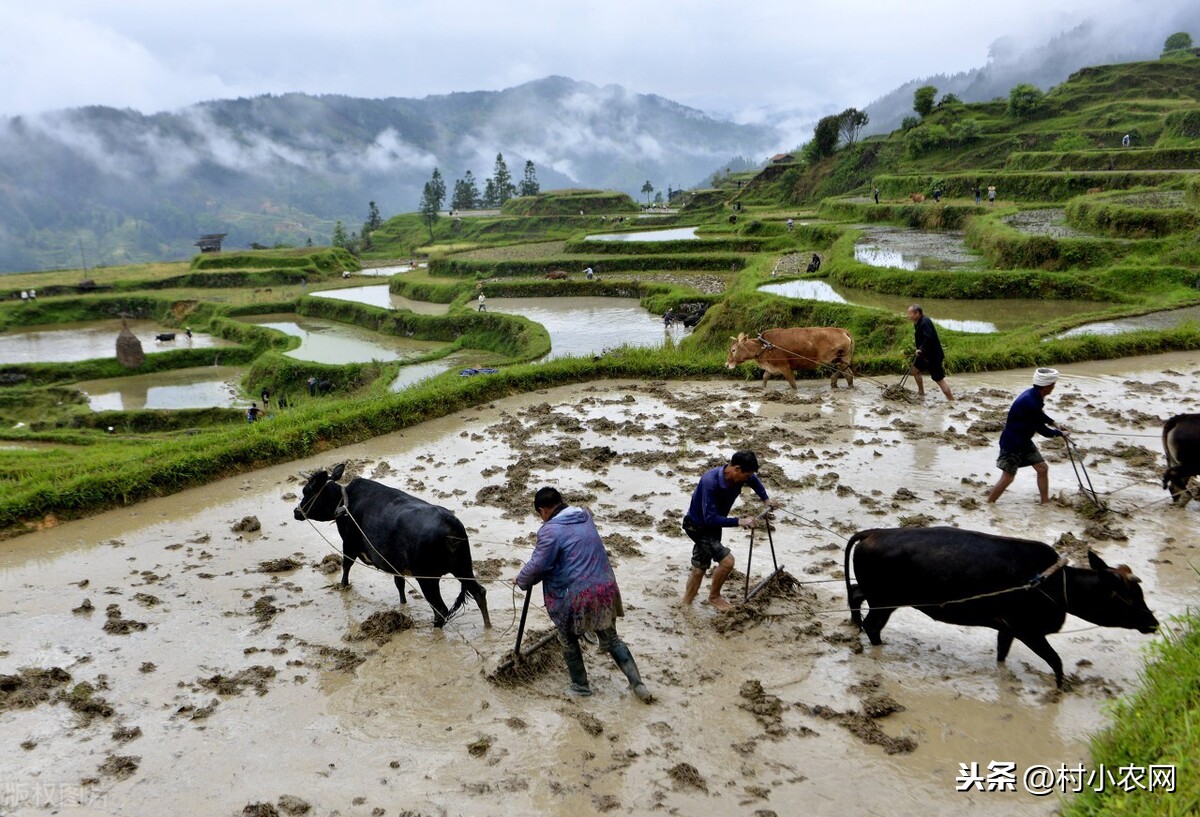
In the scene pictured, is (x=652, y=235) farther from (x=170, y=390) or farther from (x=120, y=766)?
(x=120, y=766)

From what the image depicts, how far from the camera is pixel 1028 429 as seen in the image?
8062mm

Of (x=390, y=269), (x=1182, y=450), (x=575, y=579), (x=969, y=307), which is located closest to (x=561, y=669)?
(x=575, y=579)

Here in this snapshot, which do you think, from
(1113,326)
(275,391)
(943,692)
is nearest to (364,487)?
(943,692)

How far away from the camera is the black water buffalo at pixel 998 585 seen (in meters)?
5.36

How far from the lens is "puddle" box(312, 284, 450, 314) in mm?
39906

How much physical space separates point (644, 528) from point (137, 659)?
5.25 metres

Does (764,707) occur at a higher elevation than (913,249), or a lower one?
lower

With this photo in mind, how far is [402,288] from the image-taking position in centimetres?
4650

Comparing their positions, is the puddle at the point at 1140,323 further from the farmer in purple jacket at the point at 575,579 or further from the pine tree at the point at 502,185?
the pine tree at the point at 502,185

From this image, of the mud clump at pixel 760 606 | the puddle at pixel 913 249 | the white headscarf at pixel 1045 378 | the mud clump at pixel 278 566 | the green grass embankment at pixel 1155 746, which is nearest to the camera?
the green grass embankment at pixel 1155 746

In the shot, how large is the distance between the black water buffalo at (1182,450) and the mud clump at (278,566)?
32.0ft

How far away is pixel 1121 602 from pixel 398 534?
591 centimetres

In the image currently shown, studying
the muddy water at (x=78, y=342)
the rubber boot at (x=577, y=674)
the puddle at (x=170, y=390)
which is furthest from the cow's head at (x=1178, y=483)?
the muddy water at (x=78, y=342)

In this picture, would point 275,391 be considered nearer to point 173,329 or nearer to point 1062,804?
point 173,329
